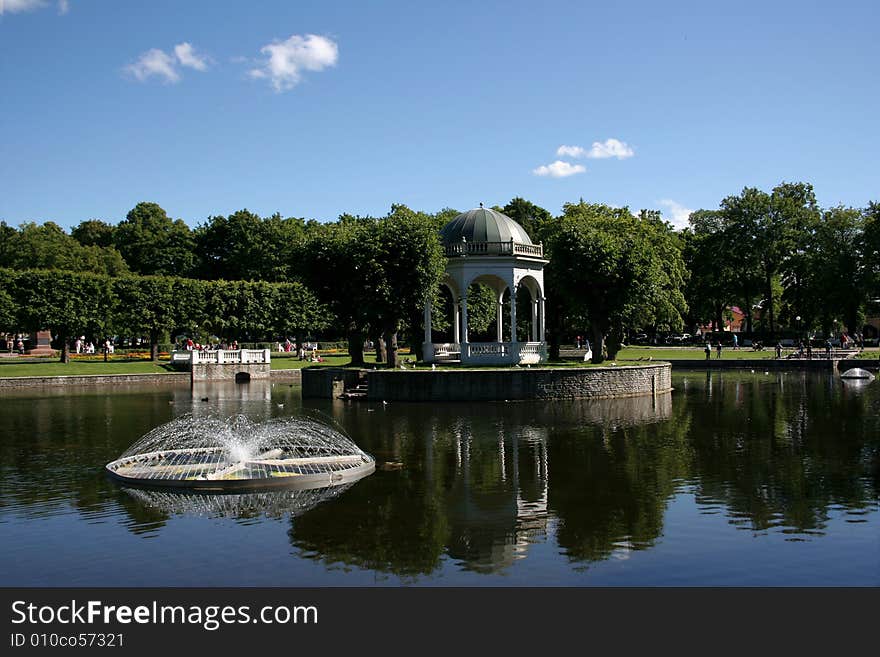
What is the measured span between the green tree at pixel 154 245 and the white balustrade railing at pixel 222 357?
1468 inches

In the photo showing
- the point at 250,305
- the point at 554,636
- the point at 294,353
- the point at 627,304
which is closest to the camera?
the point at 554,636

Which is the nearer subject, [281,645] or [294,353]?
[281,645]

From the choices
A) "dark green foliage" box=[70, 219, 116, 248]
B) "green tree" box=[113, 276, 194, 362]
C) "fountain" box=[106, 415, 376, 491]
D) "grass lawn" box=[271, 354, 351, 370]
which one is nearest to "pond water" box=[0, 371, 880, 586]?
"fountain" box=[106, 415, 376, 491]

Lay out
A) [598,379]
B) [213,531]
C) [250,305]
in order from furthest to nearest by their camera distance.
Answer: [250,305] < [598,379] < [213,531]

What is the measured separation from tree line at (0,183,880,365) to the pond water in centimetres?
1864

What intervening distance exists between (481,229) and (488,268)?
2717mm

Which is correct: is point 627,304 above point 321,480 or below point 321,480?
above

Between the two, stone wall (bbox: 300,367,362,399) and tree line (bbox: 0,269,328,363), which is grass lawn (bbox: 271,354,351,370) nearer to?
tree line (bbox: 0,269,328,363)

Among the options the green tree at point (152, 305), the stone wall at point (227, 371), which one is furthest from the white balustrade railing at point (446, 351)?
the green tree at point (152, 305)

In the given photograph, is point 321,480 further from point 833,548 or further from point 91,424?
point 91,424

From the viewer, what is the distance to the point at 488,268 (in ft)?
163

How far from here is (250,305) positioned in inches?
3219

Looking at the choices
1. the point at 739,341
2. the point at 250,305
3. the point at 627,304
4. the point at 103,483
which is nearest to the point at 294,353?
the point at 250,305

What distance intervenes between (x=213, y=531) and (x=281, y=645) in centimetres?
547
